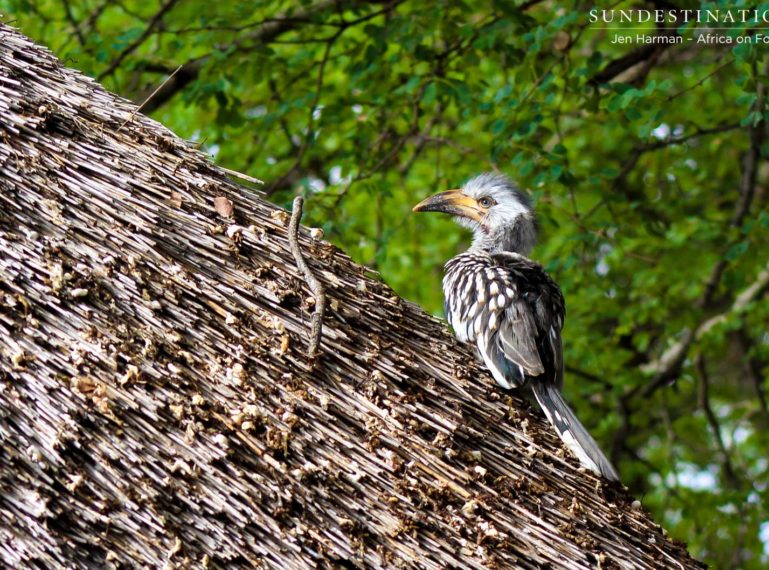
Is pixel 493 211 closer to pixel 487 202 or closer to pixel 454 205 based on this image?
pixel 487 202

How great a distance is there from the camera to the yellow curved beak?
4805mm

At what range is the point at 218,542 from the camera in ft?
8.66

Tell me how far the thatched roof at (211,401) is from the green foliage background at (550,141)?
2380 mm

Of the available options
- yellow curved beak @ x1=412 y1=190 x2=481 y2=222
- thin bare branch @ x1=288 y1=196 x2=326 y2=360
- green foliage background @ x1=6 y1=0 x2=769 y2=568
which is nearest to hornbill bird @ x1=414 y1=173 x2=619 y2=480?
yellow curved beak @ x1=412 y1=190 x2=481 y2=222

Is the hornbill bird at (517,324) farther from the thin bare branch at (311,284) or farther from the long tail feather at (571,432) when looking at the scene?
the thin bare branch at (311,284)

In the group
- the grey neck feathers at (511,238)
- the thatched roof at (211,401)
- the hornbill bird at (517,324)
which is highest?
the grey neck feathers at (511,238)

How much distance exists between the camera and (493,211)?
478cm

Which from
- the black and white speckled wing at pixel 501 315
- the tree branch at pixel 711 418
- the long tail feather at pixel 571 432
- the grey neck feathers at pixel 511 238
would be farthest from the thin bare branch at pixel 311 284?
the tree branch at pixel 711 418

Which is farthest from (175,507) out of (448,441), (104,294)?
(448,441)

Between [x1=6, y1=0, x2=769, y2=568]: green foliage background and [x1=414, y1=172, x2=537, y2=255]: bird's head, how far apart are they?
0.84 m

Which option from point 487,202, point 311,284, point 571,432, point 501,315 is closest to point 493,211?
point 487,202

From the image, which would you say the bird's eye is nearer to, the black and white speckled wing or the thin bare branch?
the black and white speckled wing

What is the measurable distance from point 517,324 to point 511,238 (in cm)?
99

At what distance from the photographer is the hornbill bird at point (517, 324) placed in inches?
142
